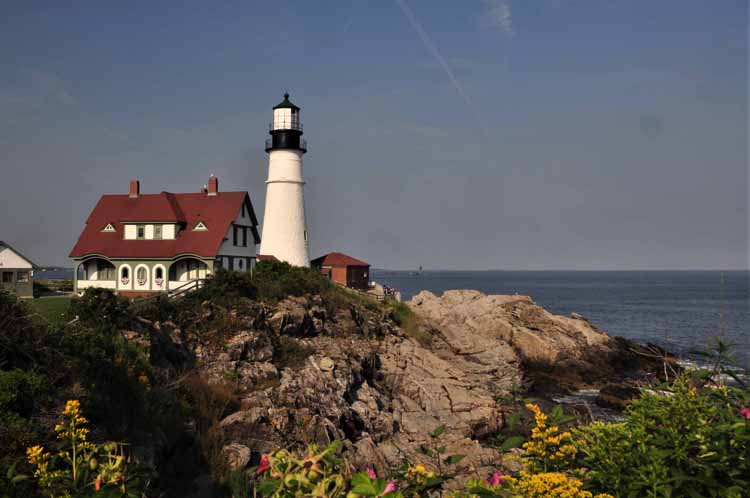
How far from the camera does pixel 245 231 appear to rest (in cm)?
3922

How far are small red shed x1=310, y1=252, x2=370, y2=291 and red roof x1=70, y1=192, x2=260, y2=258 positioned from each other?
1147 cm

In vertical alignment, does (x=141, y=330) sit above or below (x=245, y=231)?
below

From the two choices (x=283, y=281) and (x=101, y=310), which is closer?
(x=101, y=310)

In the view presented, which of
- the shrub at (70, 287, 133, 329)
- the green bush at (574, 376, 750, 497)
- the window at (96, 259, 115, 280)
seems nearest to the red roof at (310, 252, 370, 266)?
the window at (96, 259, 115, 280)

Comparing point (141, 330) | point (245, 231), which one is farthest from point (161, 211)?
point (141, 330)

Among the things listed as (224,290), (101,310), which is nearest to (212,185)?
(224,290)

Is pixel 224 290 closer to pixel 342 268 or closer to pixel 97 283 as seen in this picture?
pixel 97 283

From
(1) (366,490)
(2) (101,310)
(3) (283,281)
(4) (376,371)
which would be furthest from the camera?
(3) (283,281)

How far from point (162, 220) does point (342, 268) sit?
689 inches

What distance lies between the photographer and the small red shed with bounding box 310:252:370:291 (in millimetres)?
48812

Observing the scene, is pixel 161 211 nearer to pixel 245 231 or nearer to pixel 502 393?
pixel 245 231

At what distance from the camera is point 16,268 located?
3256 cm

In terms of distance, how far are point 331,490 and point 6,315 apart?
1032 centimetres

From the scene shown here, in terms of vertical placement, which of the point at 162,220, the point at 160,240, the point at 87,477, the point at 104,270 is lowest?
the point at 87,477
